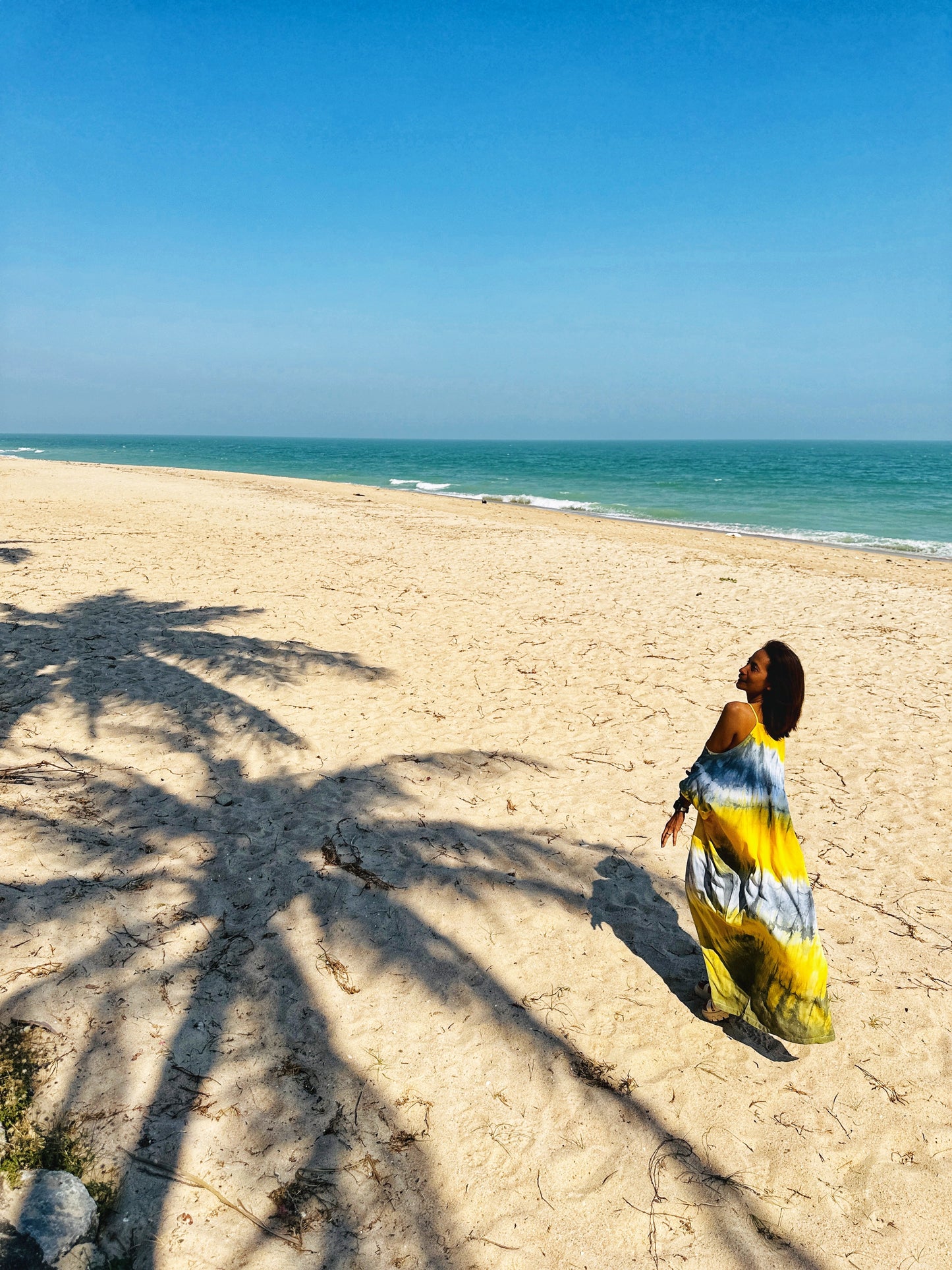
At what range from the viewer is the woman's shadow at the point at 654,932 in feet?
11.2

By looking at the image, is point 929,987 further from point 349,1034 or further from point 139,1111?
point 139,1111

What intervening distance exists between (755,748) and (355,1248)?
2296 millimetres

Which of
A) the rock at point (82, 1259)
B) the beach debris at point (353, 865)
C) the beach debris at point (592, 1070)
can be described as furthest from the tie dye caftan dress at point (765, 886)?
the rock at point (82, 1259)

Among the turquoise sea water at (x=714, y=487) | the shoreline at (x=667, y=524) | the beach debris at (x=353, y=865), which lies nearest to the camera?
the beach debris at (x=353, y=865)

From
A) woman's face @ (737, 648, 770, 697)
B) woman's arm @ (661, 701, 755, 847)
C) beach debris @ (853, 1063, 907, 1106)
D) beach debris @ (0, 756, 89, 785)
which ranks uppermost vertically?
woman's face @ (737, 648, 770, 697)

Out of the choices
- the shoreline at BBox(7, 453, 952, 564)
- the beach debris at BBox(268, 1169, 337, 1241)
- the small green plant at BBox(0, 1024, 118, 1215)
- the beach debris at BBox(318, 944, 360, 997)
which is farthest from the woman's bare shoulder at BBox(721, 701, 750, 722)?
the shoreline at BBox(7, 453, 952, 564)

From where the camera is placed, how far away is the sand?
261 centimetres

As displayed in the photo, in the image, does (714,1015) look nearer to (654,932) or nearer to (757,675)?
(654,932)

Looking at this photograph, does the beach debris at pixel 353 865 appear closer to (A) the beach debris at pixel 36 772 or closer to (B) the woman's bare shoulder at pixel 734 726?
(A) the beach debris at pixel 36 772

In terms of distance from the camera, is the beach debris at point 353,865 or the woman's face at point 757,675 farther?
the beach debris at point 353,865

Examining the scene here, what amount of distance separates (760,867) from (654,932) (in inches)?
45.7

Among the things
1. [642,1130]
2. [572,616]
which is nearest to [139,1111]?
[642,1130]

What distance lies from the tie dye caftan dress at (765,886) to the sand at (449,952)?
0.33 metres

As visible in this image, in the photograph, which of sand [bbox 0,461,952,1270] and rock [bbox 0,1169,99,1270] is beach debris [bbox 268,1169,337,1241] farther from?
rock [bbox 0,1169,99,1270]
